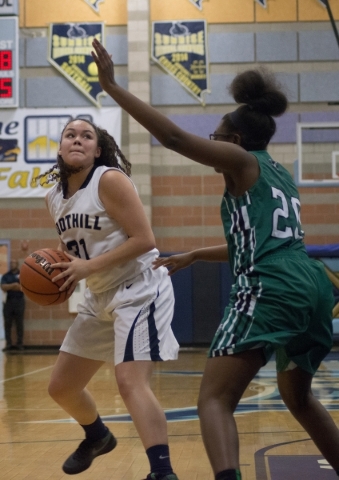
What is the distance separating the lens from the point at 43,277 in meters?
3.39

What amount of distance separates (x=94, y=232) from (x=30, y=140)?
36.6 ft

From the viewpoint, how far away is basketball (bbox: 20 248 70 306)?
338cm

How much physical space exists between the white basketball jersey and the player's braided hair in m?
0.80

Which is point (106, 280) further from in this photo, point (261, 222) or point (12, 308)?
point (12, 308)

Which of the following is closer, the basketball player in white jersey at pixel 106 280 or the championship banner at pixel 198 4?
the basketball player in white jersey at pixel 106 280

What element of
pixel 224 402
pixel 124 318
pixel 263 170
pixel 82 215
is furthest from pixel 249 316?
pixel 82 215

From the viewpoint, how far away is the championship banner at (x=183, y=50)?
13961 millimetres

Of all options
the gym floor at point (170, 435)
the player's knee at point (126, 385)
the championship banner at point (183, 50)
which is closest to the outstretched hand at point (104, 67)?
the player's knee at point (126, 385)

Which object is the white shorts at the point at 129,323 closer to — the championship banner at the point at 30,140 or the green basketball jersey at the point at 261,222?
the green basketball jersey at the point at 261,222

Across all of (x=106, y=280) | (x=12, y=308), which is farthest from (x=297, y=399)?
(x=12, y=308)

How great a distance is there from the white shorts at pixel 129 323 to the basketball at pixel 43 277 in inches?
6.9

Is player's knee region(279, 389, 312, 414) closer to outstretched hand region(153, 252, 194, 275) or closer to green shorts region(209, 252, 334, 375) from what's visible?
green shorts region(209, 252, 334, 375)

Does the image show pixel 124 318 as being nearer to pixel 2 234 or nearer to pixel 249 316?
pixel 249 316

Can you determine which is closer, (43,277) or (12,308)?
(43,277)
